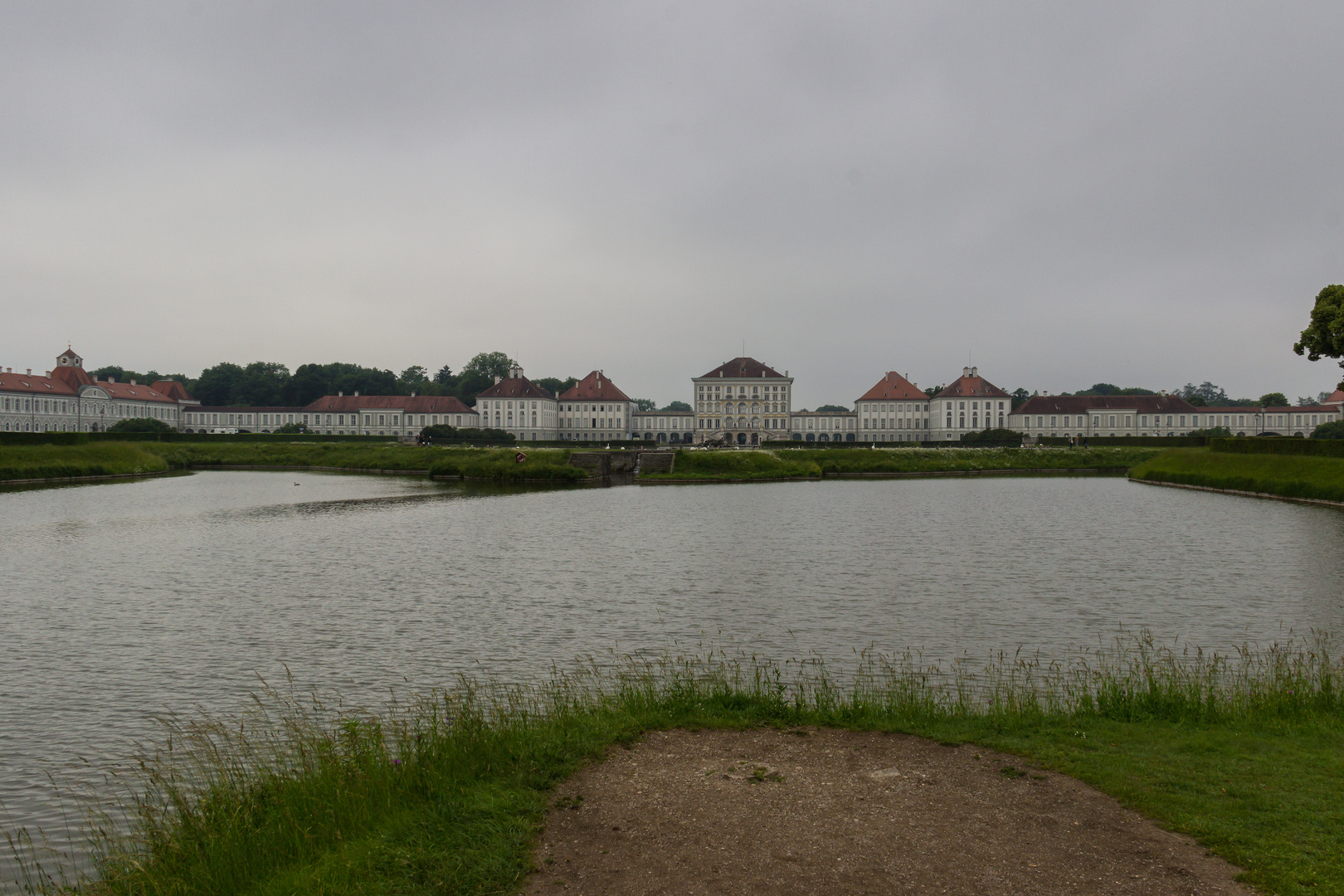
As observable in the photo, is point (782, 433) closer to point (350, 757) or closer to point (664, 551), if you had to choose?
point (664, 551)

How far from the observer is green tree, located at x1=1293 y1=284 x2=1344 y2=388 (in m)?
40.8

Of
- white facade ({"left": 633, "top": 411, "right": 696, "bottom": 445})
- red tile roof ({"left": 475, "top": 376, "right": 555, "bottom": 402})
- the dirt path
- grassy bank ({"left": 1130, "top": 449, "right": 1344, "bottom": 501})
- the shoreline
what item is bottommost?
the shoreline

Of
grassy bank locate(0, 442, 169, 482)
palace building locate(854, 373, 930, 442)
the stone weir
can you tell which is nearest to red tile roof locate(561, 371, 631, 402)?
palace building locate(854, 373, 930, 442)

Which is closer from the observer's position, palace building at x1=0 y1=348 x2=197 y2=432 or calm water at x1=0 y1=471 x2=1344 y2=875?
calm water at x1=0 y1=471 x2=1344 y2=875

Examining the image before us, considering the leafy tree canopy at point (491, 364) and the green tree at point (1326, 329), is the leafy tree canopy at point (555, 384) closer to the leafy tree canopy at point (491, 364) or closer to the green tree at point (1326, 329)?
the leafy tree canopy at point (491, 364)

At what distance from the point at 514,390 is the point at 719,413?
2973 centimetres

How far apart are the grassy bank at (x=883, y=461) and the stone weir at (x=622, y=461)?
4.54 ft

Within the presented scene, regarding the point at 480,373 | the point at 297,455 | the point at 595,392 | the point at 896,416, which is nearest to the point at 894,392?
the point at 896,416

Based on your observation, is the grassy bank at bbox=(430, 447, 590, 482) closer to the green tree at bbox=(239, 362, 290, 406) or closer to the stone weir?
the stone weir

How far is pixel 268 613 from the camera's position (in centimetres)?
1556

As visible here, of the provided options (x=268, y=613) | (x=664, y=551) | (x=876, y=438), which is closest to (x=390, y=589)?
(x=268, y=613)

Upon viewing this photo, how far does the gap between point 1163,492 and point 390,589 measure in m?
40.2

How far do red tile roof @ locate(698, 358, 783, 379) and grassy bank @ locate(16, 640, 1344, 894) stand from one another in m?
111

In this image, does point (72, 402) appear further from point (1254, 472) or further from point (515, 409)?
point (1254, 472)
